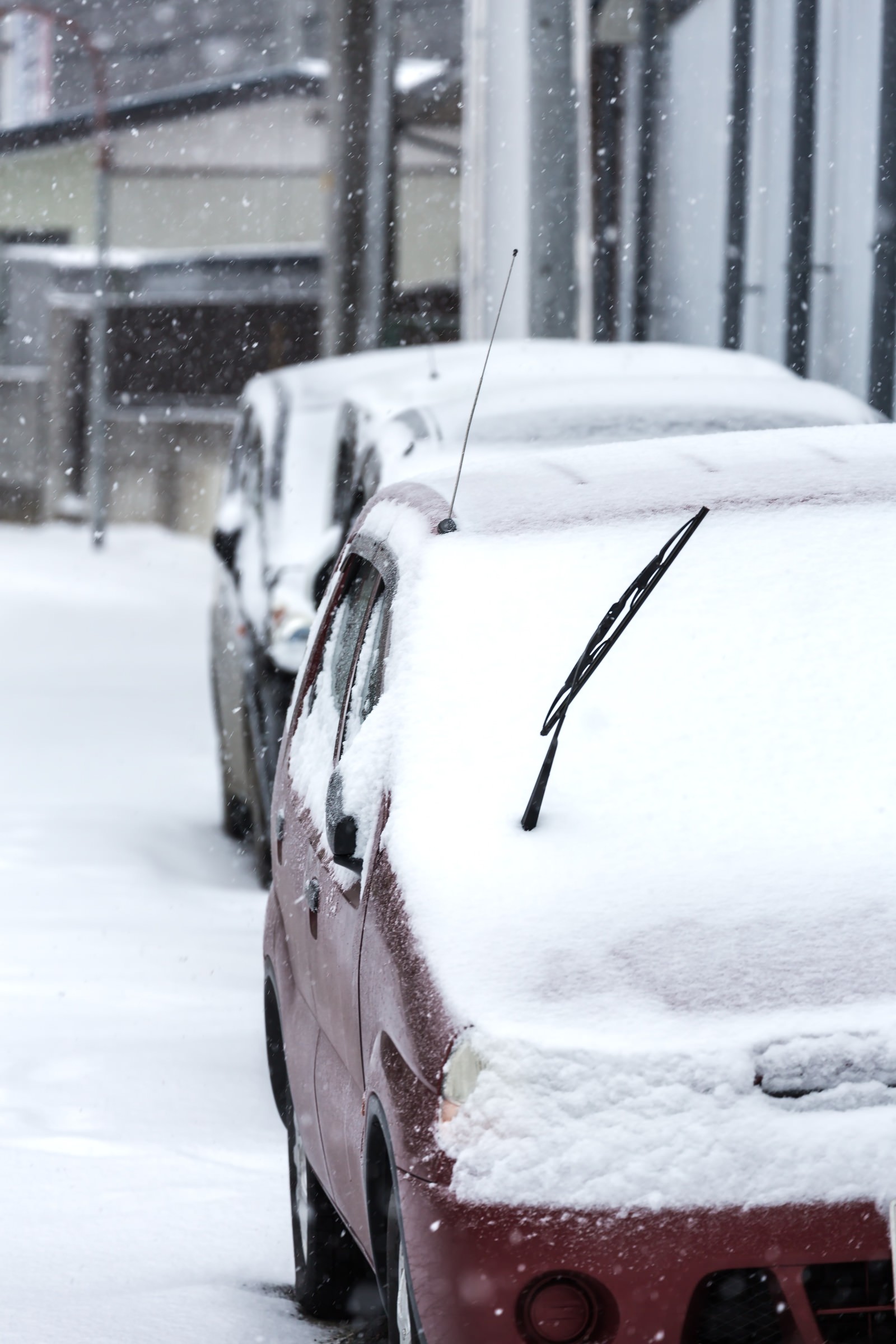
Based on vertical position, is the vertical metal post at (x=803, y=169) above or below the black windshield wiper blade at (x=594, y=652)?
above

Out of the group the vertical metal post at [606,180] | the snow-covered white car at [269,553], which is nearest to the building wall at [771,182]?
the vertical metal post at [606,180]

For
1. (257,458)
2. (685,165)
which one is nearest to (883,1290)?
(257,458)

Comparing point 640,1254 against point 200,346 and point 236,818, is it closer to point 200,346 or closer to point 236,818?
point 236,818

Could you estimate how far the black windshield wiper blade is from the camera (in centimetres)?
297

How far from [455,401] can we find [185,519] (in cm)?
2049

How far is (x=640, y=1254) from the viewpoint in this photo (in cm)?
253

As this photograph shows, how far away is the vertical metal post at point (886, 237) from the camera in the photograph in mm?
9961

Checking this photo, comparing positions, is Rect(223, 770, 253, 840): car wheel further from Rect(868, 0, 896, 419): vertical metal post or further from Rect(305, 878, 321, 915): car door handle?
Rect(305, 878, 321, 915): car door handle

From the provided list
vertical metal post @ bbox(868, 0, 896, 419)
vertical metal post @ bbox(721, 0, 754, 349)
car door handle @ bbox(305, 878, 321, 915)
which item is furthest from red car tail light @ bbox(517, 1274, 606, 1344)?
vertical metal post @ bbox(721, 0, 754, 349)

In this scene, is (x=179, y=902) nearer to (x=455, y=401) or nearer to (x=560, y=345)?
(x=455, y=401)

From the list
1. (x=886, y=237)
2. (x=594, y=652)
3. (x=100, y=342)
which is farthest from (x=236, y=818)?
(x=100, y=342)

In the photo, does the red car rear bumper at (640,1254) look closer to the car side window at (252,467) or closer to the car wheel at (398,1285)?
the car wheel at (398,1285)

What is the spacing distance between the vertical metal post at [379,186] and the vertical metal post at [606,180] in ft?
6.50

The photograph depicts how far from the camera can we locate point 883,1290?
8.57 ft
